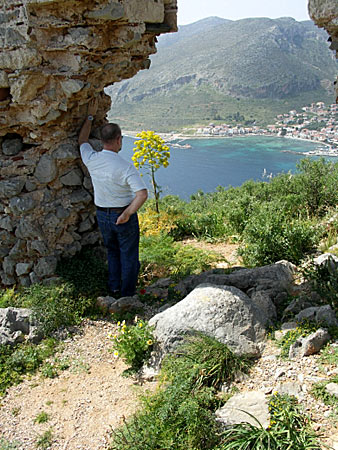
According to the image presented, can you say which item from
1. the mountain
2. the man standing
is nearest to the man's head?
the man standing

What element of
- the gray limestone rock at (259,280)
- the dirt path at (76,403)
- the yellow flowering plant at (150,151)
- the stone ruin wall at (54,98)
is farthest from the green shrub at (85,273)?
the yellow flowering plant at (150,151)

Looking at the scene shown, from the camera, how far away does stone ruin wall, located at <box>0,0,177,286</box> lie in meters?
4.15

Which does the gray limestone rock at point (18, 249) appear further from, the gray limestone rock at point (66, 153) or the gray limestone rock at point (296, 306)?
the gray limestone rock at point (296, 306)

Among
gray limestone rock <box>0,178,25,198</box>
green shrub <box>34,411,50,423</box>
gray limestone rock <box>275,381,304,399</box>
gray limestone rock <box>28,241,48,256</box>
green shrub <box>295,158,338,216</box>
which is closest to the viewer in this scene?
gray limestone rock <box>275,381,304,399</box>

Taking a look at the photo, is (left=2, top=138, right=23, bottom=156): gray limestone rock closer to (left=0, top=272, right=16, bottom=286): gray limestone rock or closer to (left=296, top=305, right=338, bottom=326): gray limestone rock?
(left=0, top=272, right=16, bottom=286): gray limestone rock

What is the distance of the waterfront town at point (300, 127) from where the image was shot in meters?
38.7

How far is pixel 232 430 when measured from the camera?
8.54ft

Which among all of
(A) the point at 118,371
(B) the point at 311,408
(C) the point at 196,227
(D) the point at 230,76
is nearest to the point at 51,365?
(A) the point at 118,371

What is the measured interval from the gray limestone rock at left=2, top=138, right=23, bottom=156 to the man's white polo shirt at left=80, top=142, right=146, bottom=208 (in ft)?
3.44

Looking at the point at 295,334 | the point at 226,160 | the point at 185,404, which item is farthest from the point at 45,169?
the point at 226,160

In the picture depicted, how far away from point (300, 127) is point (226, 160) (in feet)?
47.1

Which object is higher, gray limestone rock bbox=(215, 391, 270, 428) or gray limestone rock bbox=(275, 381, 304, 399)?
gray limestone rock bbox=(275, 381, 304, 399)

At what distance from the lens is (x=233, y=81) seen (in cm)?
7225

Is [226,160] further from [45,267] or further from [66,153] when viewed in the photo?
[45,267]
